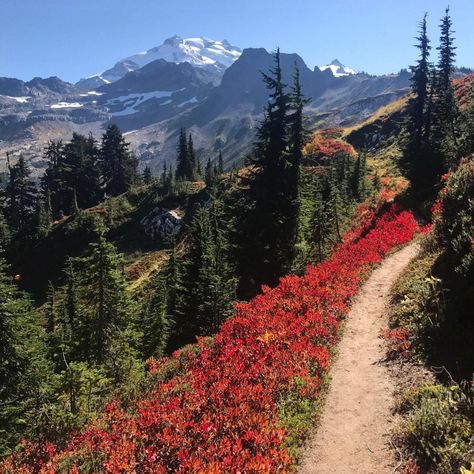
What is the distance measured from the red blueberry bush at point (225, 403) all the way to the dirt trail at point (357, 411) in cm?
54

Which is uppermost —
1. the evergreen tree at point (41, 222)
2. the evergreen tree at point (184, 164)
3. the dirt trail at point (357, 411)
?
the evergreen tree at point (184, 164)

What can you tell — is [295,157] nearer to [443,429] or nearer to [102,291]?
[102,291]

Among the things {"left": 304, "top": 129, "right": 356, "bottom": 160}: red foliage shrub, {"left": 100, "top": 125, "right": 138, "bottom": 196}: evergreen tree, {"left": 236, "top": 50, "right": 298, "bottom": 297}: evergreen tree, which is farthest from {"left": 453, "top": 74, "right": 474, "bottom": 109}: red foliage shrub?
{"left": 100, "top": 125, "right": 138, "bottom": 196}: evergreen tree

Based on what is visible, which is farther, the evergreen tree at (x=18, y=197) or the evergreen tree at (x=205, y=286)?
the evergreen tree at (x=18, y=197)

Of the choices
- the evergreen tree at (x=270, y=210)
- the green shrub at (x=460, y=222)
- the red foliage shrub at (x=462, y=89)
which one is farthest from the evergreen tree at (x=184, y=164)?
the green shrub at (x=460, y=222)

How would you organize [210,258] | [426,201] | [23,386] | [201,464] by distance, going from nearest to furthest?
[201,464]
[23,386]
[210,258]
[426,201]

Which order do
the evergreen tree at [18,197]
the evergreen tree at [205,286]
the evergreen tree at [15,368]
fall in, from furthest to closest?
the evergreen tree at [18,197]
the evergreen tree at [205,286]
the evergreen tree at [15,368]

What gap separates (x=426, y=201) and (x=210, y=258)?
704 inches

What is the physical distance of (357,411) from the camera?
10.2 meters

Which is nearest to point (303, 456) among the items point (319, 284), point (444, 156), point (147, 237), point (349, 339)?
point (349, 339)

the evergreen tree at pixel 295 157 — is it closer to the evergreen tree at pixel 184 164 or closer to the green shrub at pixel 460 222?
the green shrub at pixel 460 222

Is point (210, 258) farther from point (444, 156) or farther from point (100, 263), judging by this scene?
point (444, 156)

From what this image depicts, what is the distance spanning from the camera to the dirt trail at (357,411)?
28.1 ft

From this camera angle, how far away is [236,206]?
2980 centimetres
